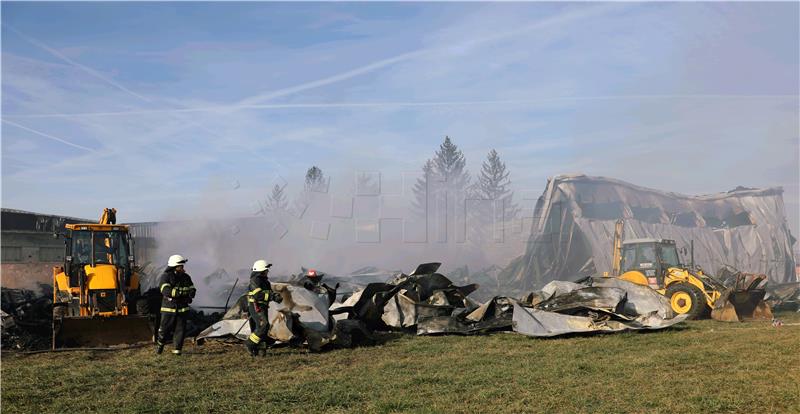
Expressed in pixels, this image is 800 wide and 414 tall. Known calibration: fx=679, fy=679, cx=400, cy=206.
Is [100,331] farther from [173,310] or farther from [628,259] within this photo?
[628,259]

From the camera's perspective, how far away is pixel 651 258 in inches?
760

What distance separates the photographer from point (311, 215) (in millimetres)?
33125

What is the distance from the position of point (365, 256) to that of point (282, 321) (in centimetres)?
2015

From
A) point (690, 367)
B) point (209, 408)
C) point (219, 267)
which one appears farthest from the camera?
point (219, 267)

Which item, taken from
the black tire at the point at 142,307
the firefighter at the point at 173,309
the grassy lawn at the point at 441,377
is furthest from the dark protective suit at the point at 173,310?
the black tire at the point at 142,307

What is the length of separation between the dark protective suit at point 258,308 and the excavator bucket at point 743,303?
1195cm

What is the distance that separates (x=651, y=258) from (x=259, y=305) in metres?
12.2

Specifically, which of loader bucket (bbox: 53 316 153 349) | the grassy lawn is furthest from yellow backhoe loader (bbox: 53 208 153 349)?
the grassy lawn

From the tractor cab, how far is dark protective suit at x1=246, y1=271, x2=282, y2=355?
11.7 m

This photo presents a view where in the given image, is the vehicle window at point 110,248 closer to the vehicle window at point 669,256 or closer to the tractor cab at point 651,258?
the tractor cab at point 651,258

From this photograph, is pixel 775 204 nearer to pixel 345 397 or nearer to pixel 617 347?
pixel 617 347

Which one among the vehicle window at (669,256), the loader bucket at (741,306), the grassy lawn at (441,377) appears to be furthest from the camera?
the vehicle window at (669,256)

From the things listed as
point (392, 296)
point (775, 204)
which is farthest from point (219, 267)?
point (775, 204)

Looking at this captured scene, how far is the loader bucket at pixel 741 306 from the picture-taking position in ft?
57.6
